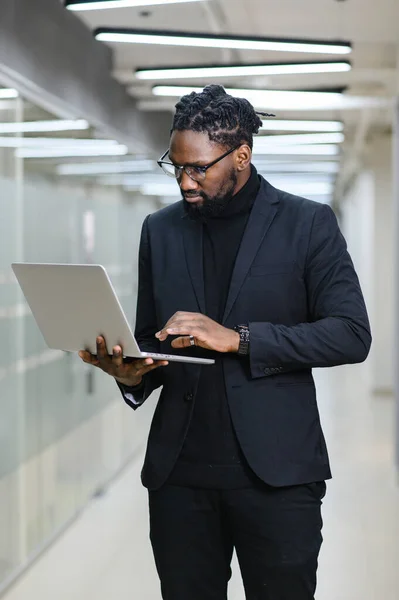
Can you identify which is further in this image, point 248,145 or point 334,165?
point 334,165

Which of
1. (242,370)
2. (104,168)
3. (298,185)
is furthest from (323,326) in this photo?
(298,185)

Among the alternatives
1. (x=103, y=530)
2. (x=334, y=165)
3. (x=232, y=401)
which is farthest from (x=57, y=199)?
(x=334, y=165)

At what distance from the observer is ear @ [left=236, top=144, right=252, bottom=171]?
218 cm

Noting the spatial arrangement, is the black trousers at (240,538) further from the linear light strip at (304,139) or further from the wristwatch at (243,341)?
the linear light strip at (304,139)

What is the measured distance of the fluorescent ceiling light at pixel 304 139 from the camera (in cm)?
894

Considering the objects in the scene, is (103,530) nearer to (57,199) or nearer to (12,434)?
(12,434)

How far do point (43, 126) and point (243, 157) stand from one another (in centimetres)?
330

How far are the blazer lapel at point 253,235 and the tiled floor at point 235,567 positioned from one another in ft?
8.62

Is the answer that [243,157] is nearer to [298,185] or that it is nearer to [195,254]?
[195,254]

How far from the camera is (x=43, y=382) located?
5383mm

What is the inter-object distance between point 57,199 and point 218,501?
144 inches

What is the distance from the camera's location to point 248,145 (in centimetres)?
220

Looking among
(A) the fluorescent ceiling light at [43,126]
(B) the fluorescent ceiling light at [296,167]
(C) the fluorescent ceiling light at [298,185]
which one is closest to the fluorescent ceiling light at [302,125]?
(A) the fluorescent ceiling light at [43,126]

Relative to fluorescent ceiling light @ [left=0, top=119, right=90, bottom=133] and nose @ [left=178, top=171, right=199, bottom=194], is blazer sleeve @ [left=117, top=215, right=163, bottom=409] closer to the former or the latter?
nose @ [left=178, top=171, right=199, bottom=194]
